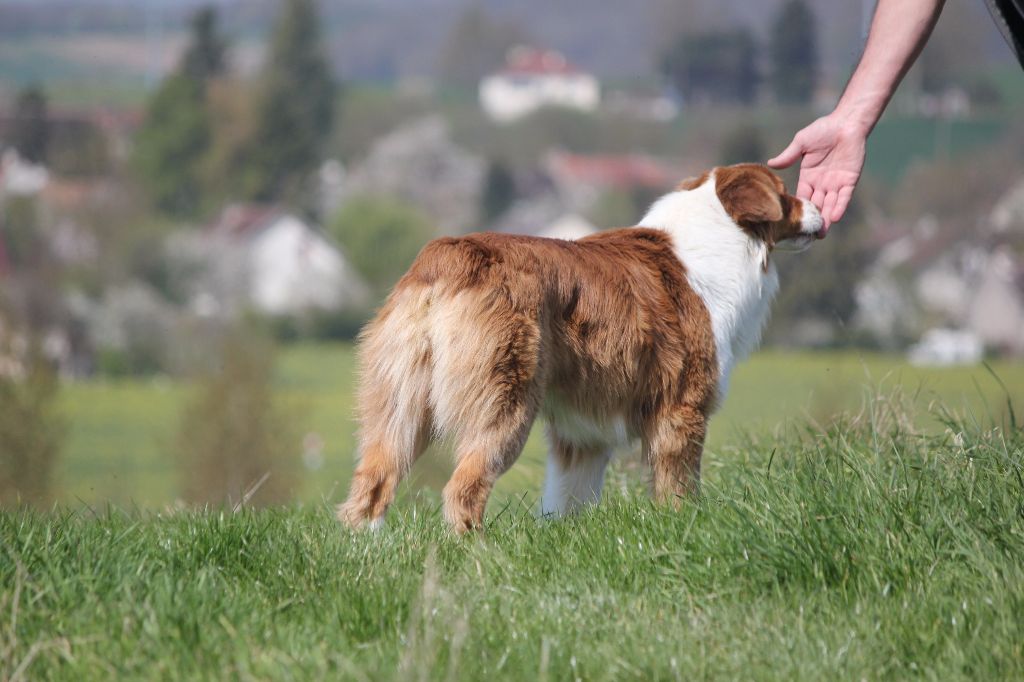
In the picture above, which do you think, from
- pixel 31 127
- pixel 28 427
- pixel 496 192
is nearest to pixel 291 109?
pixel 496 192

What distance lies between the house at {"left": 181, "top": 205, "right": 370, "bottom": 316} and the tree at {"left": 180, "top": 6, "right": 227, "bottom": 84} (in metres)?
15.1

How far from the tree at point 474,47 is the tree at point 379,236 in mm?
22336

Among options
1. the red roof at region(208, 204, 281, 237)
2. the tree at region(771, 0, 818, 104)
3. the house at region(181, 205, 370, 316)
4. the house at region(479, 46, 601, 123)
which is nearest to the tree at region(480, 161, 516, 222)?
the house at region(181, 205, 370, 316)

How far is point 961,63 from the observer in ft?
185

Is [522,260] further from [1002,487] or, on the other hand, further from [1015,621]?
[1015,621]

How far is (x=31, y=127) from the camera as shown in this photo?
268ft

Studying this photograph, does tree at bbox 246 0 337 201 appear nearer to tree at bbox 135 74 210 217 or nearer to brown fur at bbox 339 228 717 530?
tree at bbox 135 74 210 217

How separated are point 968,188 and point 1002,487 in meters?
59.2

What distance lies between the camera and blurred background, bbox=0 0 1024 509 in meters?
50.9

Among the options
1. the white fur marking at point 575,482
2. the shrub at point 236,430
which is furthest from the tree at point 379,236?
the white fur marking at point 575,482

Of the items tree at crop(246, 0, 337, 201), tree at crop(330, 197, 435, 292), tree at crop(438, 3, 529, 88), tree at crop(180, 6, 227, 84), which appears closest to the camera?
tree at crop(330, 197, 435, 292)

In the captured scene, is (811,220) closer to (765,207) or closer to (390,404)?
(765,207)

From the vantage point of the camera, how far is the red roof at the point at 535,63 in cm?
10481

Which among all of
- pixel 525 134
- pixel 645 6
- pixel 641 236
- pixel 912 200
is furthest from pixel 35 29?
pixel 641 236
